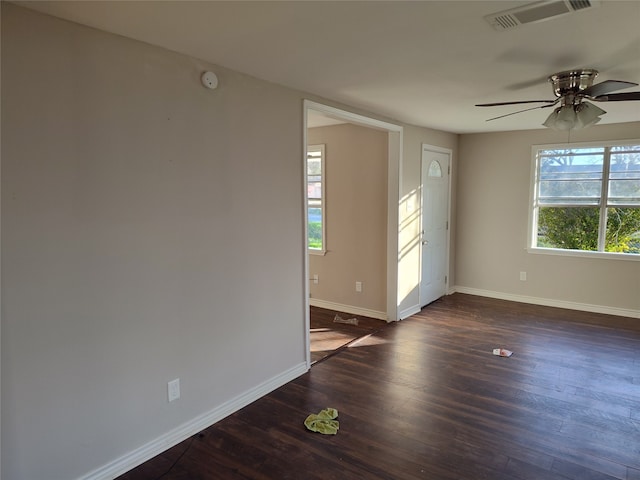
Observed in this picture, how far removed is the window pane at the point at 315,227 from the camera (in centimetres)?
525

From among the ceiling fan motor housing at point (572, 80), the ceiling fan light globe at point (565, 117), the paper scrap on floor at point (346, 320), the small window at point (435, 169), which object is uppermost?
the ceiling fan motor housing at point (572, 80)

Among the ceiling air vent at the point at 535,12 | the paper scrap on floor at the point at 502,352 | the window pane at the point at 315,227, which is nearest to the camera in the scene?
the ceiling air vent at the point at 535,12

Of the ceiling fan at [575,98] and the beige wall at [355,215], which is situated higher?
the ceiling fan at [575,98]

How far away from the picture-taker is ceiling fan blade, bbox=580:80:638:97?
2.26 metres

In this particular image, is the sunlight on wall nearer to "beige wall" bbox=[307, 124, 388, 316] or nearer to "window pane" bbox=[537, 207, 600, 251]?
"beige wall" bbox=[307, 124, 388, 316]

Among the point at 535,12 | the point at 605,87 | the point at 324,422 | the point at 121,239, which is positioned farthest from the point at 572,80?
the point at 121,239

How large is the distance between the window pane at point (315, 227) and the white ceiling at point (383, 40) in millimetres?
2203

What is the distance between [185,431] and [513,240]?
4.78 metres

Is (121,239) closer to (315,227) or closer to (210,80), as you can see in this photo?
(210,80)

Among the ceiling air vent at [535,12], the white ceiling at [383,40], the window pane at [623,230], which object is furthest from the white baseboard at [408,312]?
the ceiling air vent at [535,12]

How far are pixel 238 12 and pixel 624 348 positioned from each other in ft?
14.5

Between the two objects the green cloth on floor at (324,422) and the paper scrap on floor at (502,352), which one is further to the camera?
the paper scrap on floor at (502,352)

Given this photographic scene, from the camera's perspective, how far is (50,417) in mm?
1914

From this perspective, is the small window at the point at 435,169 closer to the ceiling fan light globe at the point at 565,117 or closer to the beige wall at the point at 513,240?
the beige wall at the point at 513,240
